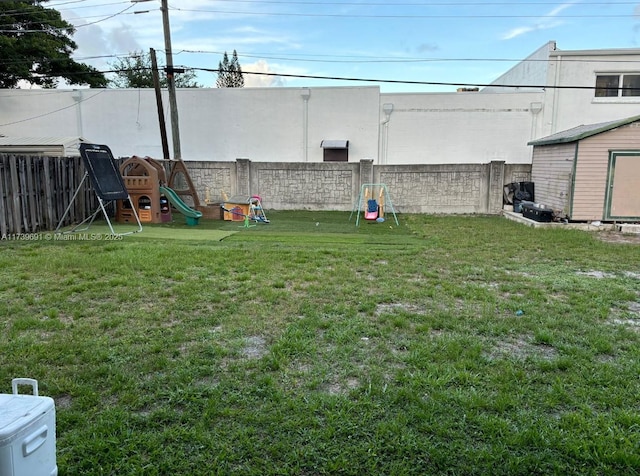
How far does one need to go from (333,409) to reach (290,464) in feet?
1.72

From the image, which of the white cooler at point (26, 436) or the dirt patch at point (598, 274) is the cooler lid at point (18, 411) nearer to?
the white cooler at point (26, 436)

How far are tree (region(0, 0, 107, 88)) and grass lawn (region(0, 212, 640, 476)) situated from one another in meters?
22.1

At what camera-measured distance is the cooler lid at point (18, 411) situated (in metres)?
1.46

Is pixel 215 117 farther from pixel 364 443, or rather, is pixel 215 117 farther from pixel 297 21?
pixel 364 443

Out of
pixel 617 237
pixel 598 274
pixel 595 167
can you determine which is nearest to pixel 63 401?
pixel 598 274

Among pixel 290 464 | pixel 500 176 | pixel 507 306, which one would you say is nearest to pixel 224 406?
pixel 290 464

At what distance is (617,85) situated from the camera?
17375mm

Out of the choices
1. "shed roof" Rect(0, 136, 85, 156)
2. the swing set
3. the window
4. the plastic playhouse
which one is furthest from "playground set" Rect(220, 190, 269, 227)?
the window

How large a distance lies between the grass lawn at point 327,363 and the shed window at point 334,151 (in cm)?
1244

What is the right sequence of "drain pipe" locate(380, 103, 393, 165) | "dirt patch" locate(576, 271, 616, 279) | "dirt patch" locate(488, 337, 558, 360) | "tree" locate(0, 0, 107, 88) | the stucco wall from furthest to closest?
"tree" locate(0, 0, 107, 88) < "drain pipe" locate(380, 103, 393, 165) < the stucco wall < "dirt patch" locate(576, 271, 616, 279) < "dirt patch" locate(488, 337, 558, 360)

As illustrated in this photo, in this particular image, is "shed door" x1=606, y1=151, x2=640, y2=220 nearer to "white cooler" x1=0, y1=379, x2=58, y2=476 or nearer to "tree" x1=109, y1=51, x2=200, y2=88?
"white cooler" x1=0, y1=379, x2=58, y2=476

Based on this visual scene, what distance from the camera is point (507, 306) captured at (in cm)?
470

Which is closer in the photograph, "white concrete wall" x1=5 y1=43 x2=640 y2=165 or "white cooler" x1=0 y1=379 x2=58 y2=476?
"white cooler" x1=0 y1=379 x2=58 y2=476

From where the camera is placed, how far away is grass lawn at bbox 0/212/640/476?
227 cm
